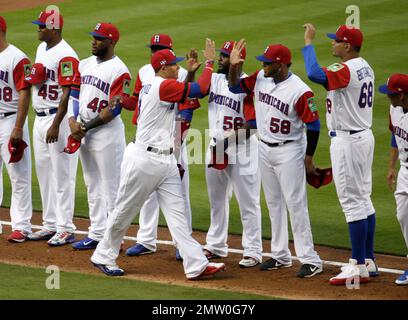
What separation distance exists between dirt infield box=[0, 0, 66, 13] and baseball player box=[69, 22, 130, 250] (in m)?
10.8

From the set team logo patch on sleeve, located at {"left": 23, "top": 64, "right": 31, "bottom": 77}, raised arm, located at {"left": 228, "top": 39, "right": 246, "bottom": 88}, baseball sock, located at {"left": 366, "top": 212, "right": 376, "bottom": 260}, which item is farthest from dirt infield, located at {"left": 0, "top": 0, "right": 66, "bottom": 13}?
baseball sock, located at {"left": 366, "top": 212, "right": 376, "bottom": 260}

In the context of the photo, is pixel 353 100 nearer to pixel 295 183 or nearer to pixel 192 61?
pixel 295 183

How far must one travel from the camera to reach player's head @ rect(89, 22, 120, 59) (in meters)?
9.74

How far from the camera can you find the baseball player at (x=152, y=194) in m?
9.60

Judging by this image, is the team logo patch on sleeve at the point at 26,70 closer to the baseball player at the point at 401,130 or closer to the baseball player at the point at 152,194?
the baseball player at the point at 152,194

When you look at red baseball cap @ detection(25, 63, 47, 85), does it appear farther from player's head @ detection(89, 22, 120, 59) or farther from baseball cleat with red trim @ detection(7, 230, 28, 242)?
baseball cleat with red trim @ detection(7, 230, 28, 242)

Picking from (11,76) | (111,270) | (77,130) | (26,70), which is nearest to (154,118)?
(77,130)

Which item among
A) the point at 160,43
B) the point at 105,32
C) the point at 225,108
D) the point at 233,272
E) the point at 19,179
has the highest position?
the point at 105,32

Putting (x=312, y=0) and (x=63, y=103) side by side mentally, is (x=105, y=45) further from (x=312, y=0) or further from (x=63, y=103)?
(x=312, y=0)

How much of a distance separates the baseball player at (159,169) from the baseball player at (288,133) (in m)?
0.56

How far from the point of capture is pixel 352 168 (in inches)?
349

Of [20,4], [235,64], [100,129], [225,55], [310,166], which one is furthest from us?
A: [20,4]

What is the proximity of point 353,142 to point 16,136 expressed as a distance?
3.30 m

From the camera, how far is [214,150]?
938cm
